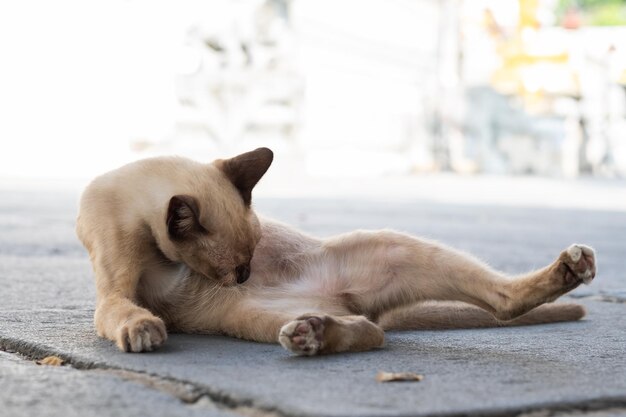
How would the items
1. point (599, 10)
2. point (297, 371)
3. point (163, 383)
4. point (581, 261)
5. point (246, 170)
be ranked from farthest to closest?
point (599, 10), point (246, 170), point (581, 261), point (297, 371), point (163, 383)

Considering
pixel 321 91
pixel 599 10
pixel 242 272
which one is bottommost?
pixel 242 272

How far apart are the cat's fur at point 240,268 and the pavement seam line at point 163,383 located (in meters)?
0.19

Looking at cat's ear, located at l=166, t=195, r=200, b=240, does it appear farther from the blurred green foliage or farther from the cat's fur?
the blurred green foliage

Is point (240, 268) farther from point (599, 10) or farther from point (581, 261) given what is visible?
point (599, 10)

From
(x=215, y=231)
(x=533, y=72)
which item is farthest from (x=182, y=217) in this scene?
(x=533, y=72)

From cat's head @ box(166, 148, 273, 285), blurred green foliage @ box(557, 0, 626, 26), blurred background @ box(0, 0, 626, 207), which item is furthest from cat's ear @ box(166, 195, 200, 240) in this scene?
blurred green foliage @ box(557, 0, 626, 26)

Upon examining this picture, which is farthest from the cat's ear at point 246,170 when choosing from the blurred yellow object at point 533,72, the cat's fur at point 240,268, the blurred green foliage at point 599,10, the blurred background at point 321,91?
the blurred green foliage at point 599,10

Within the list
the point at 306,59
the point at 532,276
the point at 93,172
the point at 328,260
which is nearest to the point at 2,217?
the point at 328,260

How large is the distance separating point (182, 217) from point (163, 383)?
2.20 feet

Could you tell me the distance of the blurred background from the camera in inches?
538

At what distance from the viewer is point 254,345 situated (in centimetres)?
257

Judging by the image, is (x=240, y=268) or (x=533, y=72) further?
(x=533, y=72)

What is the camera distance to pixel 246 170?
110 inches

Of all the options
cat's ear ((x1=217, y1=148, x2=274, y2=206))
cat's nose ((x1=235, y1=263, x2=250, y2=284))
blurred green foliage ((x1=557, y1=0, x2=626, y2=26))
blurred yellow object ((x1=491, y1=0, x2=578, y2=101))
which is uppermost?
blurred green foliage ((x1=557, y1=0, x2=626, y2=26))
